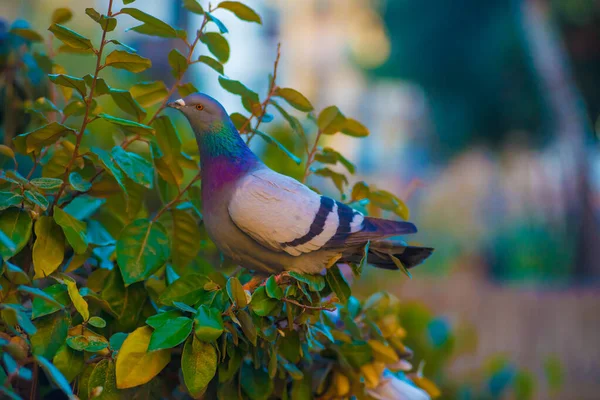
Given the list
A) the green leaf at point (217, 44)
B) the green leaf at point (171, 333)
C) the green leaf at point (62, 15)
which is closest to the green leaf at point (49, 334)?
the green leaf at point (171, 333)

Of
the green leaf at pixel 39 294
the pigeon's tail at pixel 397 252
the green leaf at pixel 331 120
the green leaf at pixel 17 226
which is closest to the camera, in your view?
the green leaf at pixel 39 294

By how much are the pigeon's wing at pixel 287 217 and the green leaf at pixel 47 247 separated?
0.68 feet

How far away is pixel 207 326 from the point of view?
0.59 m

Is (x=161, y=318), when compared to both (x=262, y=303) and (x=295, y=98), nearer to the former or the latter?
(x=262, y=303)

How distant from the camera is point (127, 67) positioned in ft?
2.24

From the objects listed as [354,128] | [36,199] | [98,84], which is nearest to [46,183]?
[36,199]

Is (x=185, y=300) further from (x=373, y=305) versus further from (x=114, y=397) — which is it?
(x=373, y=305)

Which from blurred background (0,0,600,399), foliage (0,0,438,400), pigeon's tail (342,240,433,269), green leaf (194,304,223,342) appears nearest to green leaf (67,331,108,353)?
foliage (0,0,438,400)

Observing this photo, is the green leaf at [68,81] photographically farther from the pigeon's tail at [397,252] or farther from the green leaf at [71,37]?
the pigeon's tail at [397,252]

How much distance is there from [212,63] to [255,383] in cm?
42

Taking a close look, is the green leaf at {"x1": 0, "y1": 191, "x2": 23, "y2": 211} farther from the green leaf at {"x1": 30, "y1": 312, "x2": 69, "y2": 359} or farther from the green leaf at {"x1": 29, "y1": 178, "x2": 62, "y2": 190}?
the green leaf at {"x1": 30, "y1": 312, "x2": 69, "y2": 359}

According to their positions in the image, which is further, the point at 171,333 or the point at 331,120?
the point at 331,120

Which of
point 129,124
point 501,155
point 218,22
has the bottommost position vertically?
point 501,155

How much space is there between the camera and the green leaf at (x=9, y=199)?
2.02 ft
